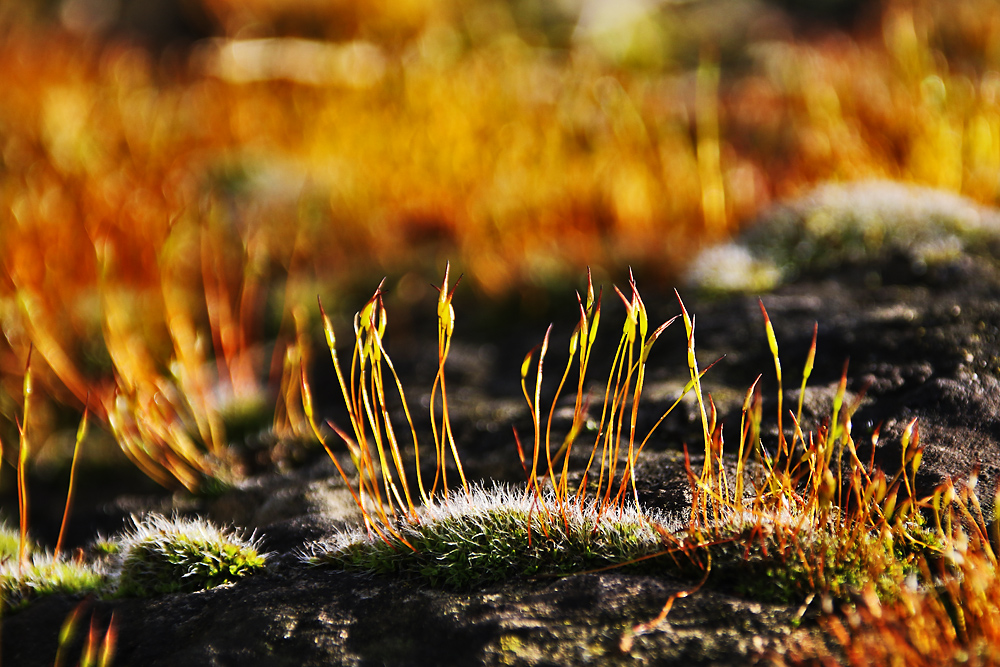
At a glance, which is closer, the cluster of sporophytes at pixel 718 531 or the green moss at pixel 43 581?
the cluster of sporophytes at pixel 718 531

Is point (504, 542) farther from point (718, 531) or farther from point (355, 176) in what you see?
point (355, 176)

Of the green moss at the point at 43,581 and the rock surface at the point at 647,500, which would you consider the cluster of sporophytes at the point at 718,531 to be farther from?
the green moss at the point at 43,581

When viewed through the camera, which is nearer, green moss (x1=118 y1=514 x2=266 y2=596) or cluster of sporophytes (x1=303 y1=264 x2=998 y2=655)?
cluster of sporophytes (x1=303 y1=264 x2=998 y2=655)

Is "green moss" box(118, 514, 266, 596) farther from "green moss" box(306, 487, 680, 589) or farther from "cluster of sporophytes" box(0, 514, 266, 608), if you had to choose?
"green moss" box(306, 487, 680, 589)

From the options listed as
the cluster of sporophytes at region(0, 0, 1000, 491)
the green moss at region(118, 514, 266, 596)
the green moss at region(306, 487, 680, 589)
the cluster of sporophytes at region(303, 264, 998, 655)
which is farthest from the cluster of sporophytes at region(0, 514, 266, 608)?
the cluster of sporophytes at region(0, 0, 1000, 491)

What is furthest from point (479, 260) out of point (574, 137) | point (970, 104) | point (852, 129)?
point (970, 104)

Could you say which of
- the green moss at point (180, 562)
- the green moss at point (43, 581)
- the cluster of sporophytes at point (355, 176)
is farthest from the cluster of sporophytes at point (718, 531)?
the cluster of sporophytes at point (355, 176)
